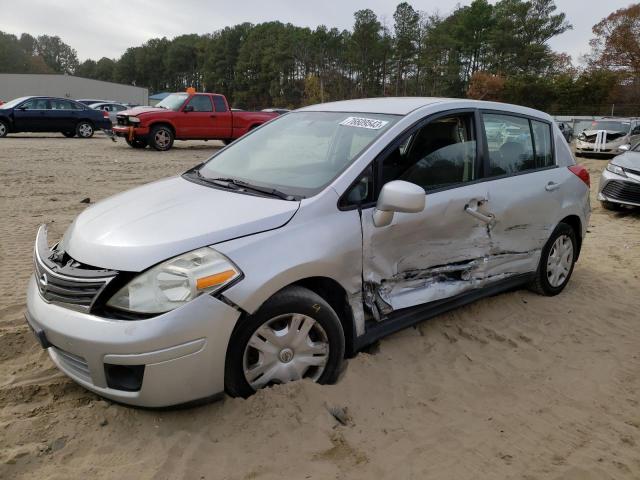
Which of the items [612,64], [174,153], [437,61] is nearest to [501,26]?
[437,61]

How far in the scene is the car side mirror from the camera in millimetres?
2865

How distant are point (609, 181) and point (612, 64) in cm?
5084

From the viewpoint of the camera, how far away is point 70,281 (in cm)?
252

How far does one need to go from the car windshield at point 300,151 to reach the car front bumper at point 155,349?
0.94 m

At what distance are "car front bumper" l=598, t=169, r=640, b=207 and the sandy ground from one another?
16.3ft

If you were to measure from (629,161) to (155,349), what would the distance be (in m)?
8.84

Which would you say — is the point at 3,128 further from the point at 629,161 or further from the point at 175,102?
the point at 629,161

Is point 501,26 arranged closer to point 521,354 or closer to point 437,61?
point 437,61

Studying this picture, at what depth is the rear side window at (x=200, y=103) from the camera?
1623 centimetres

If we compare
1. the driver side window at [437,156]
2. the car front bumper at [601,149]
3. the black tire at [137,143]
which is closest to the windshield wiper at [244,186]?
the driver side window at [437,156]

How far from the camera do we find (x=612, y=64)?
168 feet

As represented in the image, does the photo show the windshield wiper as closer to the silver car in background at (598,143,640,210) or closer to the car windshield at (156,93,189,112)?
the silver car in background at (598,143,640,210)

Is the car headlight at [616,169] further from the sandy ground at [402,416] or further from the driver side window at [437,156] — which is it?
the driver side window at [437,156]

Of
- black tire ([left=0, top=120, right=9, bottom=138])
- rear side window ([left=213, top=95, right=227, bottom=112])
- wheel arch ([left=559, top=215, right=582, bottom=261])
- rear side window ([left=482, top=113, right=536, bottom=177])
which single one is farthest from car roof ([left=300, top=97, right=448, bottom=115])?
black tire ([left=0, top=120, right=9, bottom=138])
